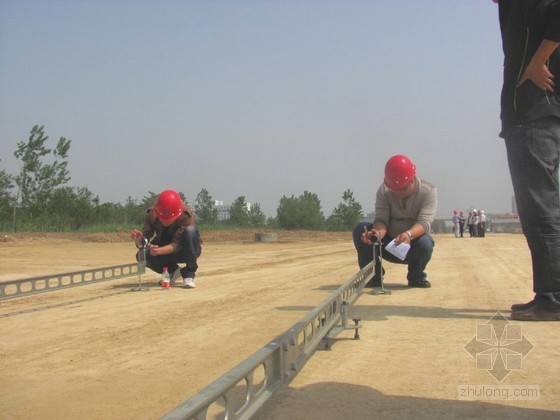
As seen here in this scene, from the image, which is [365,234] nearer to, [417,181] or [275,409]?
[417,181]

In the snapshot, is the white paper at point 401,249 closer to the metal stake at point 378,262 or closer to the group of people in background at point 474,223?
the metal stake at point 378,262

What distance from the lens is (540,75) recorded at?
10.5ft

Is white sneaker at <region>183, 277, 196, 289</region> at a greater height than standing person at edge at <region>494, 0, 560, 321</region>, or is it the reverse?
standing person at edge at <region>494, 0, 560, 321</region>

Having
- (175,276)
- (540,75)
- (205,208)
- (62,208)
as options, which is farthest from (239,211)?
(540,75)

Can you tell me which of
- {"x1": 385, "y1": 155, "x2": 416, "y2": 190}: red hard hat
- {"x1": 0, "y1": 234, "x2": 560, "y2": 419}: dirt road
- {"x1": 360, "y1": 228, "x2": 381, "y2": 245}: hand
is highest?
{"x1": 385, "y1": 155, "x2": 416, "y2": 190}: red hard hat

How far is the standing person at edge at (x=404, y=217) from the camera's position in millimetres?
5008

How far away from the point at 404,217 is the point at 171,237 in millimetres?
2735

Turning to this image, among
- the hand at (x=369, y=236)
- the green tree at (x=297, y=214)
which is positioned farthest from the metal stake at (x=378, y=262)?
the green tree at (x=297, y=214)

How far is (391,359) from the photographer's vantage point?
2500 mm

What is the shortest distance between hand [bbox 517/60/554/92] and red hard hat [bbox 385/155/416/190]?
5.89 ft

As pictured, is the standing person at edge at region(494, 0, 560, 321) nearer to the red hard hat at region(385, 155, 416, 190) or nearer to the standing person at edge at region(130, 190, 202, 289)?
the red hard hat at region(385, 155, 416, 190)

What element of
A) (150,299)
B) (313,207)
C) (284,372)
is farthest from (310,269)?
(313,207)

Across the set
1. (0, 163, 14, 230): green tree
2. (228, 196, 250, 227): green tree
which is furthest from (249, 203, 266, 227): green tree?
(0, 163, 14, 230): green tree

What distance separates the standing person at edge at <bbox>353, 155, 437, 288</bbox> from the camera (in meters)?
5.01
